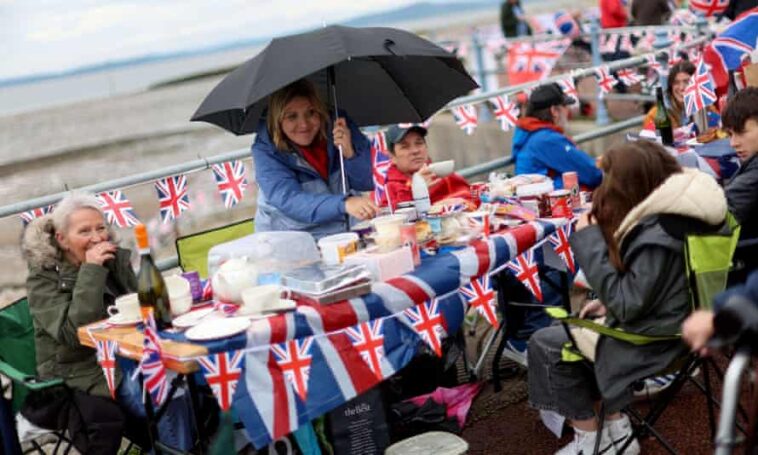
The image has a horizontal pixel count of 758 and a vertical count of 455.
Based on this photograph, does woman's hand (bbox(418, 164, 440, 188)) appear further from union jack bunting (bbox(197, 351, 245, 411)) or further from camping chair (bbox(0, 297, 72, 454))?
camping chair (bbox(0, 297, 72, 454))

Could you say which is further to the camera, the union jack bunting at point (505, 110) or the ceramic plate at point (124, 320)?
the union jack bunting at point (505, 110)

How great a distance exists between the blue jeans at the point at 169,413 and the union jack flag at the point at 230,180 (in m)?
1.52

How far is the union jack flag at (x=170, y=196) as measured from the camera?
16.3 feet

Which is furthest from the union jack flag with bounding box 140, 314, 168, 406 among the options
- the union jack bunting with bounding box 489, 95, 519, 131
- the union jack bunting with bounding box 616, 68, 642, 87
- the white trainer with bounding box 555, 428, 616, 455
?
the union jack bunting with bounding box 616, 68, 642, 87

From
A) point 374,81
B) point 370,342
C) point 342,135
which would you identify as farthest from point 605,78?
point 370,342

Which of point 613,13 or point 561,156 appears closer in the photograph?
point 561,156

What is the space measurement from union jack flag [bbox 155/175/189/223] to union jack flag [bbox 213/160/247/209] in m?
0.26

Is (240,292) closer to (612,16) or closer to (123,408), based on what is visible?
A: (123,408)

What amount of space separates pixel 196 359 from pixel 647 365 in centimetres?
164

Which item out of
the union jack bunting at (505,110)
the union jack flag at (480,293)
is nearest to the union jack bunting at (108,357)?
the union jack flag at (480,293)

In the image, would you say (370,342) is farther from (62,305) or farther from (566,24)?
(566,24)

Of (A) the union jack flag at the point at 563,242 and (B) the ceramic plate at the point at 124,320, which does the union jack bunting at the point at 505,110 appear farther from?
(B) the ceramic plate at the point at 124,320

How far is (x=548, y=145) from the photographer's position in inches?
224

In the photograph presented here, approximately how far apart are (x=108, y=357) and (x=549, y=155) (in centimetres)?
307
